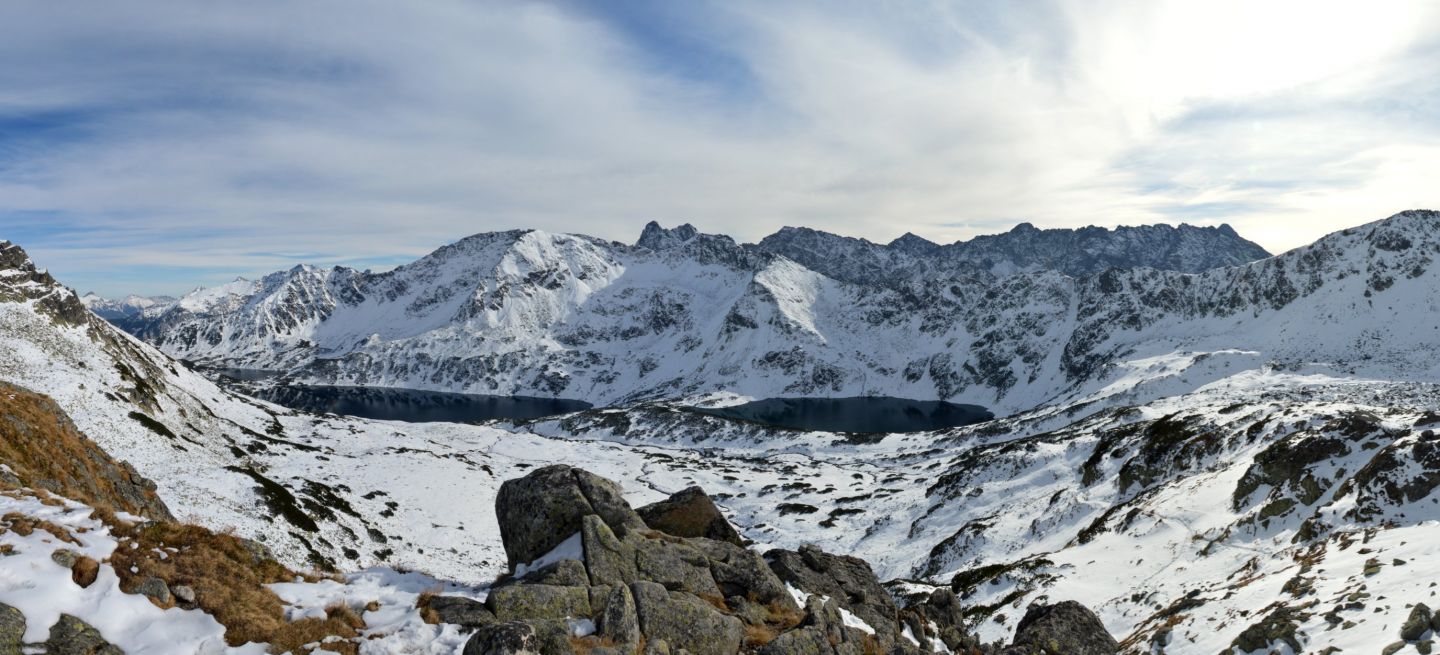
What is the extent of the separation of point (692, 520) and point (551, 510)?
6451 mm

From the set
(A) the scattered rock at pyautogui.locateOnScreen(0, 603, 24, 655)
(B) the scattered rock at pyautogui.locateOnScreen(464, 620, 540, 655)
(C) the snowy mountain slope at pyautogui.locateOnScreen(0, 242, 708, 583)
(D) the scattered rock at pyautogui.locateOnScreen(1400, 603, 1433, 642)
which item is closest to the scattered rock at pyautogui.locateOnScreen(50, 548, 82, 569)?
(A) the scattered rock at pyautogui.locateOnScreen(0, 603, 24, 655)

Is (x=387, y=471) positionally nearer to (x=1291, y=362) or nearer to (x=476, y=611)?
(x=476, y=611)

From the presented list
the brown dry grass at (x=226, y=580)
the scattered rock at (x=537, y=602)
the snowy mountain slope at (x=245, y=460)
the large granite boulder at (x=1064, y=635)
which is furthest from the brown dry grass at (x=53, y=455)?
the large granite boulder at (x=1064, y=635)

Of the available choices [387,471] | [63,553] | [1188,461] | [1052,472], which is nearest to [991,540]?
[1188,461]

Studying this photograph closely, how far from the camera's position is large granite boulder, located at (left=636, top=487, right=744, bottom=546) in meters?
25.3

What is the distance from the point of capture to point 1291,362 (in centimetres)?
17150

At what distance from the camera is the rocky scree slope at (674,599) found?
15242 millimetres

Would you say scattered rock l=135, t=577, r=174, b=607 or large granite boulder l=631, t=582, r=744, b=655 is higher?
scattered rock l=135, t=577, r=174, b=607

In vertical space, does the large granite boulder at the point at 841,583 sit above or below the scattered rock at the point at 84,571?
below

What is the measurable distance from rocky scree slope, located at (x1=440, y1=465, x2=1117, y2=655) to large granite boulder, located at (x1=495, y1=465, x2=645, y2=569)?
0.04 meters

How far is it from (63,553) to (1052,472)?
82.2m

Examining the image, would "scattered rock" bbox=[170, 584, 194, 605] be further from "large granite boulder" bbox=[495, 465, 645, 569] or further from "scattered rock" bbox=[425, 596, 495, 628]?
"large granite boulder" bbox=[495, 465, 645, 569]

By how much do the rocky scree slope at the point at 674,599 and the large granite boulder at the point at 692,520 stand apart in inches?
2.2

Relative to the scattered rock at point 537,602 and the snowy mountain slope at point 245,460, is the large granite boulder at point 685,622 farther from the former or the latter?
the snowy mountain slope at point 245,460
